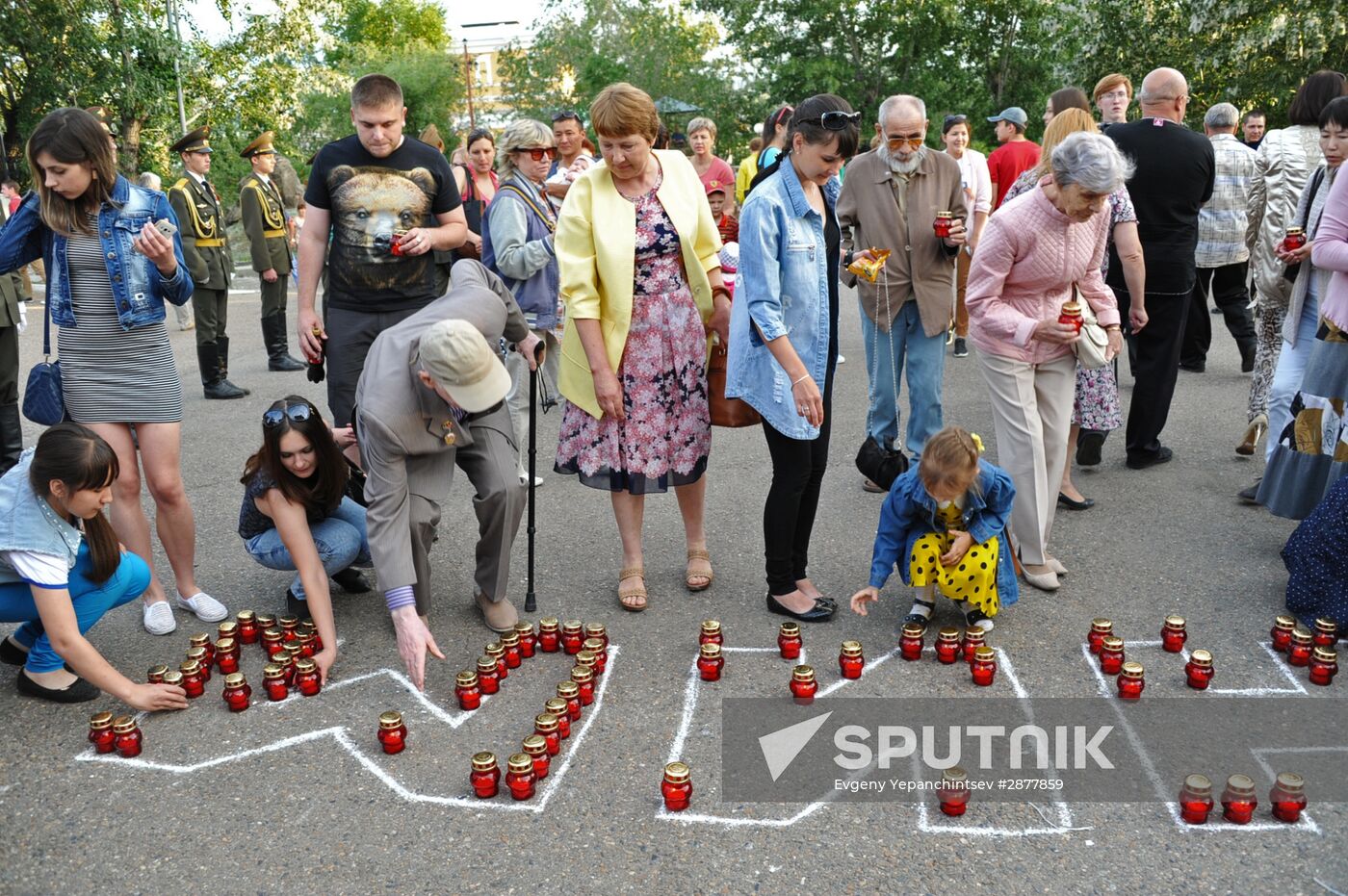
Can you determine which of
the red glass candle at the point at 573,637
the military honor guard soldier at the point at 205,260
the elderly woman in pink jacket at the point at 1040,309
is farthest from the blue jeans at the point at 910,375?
the military honor guard soldier at the point at 205,260

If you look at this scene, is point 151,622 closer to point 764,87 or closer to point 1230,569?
point 1230,569

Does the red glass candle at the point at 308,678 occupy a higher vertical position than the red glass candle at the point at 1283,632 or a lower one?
lower

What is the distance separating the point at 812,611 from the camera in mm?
4766

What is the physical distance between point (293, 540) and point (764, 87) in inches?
1047

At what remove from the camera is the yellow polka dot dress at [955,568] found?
4477mm

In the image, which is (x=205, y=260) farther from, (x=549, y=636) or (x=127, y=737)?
(x=127, y=737)

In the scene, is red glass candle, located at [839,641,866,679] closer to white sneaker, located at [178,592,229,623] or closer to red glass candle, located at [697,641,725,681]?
red glass candle, located at [697,641,725,681]

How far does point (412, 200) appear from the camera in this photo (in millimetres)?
4973

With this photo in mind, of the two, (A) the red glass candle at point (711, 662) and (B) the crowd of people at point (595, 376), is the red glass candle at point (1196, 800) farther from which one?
A: (A) the red glass candle at point (711, 662)

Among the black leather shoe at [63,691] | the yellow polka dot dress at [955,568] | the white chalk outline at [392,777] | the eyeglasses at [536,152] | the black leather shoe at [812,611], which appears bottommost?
the black leather shoe at [63,691]

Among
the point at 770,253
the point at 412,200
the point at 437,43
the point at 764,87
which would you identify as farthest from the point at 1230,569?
the point at 437,43

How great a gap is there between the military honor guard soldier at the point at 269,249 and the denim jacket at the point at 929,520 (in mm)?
7655

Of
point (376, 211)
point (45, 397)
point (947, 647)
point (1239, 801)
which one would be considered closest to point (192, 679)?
point (45, 397)

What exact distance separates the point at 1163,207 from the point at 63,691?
599 cm
